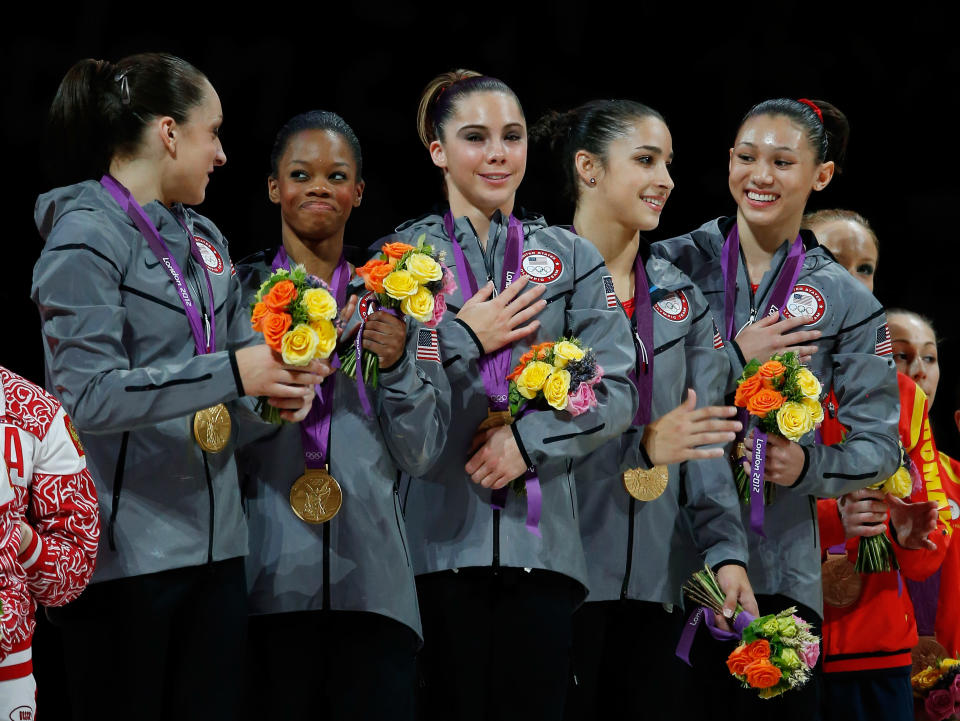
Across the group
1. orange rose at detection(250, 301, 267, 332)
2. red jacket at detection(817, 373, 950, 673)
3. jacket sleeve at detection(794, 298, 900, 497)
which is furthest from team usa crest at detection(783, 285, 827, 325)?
orange rose at detection(250, 301, 267, 332)

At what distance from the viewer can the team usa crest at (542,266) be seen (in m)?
3.54

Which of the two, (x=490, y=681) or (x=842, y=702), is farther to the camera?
(x=842, y=702)

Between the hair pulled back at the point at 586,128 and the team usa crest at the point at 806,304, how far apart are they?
723mm

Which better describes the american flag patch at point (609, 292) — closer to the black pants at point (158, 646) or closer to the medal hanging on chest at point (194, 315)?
the medal hanging on chest at point (194, 315)

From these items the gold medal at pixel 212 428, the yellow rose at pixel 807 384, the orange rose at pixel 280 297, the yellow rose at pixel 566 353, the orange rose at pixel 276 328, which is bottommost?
the gold medal at pixel 212 428

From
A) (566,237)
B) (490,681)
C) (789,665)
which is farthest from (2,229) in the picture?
(789,665)

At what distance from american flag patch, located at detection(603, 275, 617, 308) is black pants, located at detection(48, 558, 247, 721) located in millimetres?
1295

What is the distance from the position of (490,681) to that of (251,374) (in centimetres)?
99

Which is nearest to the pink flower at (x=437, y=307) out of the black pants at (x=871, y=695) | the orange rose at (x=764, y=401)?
the orange rose at (x=764, y=401)

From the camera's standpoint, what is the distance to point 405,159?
488 centimetres

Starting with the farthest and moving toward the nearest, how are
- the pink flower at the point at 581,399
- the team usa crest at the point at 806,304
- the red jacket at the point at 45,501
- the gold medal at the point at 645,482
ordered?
the team usa crest at the point at 806,304 < the gold medal at the point at 645,482 < the pink flower at the point at 581,399 < the red jacket at the point at 45,501

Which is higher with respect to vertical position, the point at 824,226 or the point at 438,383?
the point at 824,226

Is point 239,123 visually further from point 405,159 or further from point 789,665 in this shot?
point 789,665

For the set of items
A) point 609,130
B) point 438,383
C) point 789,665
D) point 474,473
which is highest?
point 609,130
